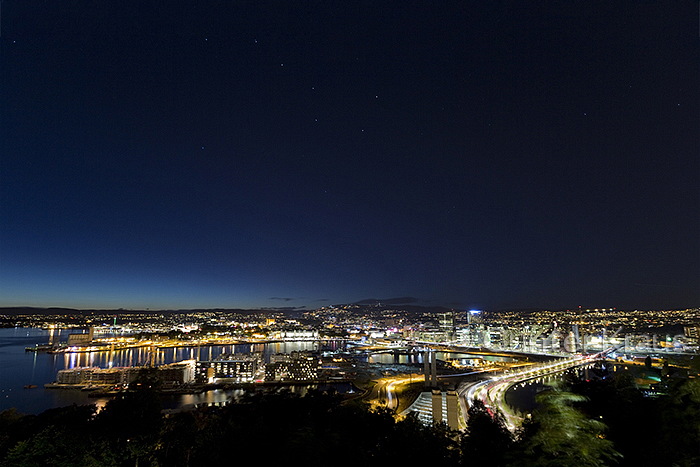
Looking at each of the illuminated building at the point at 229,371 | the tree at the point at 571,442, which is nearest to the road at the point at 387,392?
the illuminated building at the point at 229,371

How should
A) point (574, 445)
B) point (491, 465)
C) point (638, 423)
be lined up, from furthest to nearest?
1. point (638, 423)
2. point (491, 465)
3. point (574, 445)

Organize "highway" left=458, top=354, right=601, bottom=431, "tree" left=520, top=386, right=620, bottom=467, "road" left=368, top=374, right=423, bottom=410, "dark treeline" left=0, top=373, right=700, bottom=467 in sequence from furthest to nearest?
"road" left=368, top=374, right=423, bottom=410, "highway" left=458, top=354, right=601, bottom=431, "dark treeline" left=0, top=373, right=700, bottom=467, "tree" left=520, top=386, right=620, bottom=467

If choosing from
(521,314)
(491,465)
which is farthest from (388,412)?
(521,314)

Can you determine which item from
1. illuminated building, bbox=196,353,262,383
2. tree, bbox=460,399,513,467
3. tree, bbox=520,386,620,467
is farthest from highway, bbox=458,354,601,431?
illuminated building, bbox=196,353,262,383

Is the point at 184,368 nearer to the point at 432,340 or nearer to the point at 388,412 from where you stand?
the point at 388,412

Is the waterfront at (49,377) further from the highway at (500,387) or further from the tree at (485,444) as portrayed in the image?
the tree at (485,444)

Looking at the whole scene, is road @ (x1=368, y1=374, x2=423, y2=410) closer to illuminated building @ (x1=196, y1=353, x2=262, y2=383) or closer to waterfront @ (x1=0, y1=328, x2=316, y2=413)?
waterfront @ (x1=0, y1=328, x2=316, y2=413)

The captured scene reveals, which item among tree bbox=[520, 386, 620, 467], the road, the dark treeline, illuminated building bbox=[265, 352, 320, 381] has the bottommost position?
illuminated building bbox=[265, 352, 320, 381]

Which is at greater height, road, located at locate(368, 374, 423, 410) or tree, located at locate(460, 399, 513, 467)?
tree, located at locate(460, 399, 513, 467)
